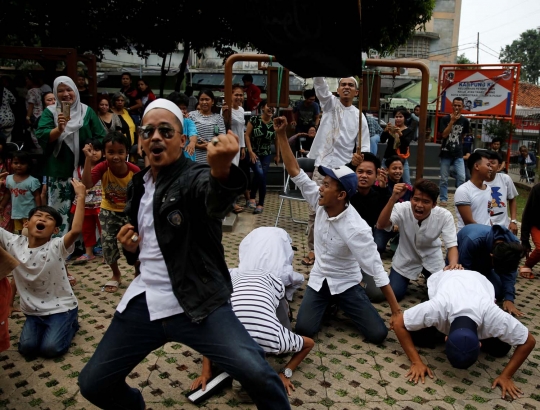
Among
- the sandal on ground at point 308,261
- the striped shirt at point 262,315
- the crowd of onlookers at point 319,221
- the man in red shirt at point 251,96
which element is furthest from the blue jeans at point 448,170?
the striped shirt at point 262,315

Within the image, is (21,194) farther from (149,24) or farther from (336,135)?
(149,24)

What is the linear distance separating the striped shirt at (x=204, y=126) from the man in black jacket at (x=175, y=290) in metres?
4.53

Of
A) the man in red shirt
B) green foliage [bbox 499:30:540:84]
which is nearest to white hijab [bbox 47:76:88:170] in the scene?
the man in red shirt

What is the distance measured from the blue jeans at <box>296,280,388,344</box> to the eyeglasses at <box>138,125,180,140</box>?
2.17m

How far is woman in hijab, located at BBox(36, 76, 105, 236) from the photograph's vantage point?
17.1 ft

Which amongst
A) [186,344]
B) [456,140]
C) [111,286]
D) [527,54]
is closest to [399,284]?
[111,286]

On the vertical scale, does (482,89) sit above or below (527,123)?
below

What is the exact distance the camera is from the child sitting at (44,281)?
3572mm

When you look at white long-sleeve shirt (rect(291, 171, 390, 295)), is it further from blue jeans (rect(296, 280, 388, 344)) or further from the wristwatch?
the wristwatch

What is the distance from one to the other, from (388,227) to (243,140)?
11.7 feet

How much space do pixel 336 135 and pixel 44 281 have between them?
3.26m

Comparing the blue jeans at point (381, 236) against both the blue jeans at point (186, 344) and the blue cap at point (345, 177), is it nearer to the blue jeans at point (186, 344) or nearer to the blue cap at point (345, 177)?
the blue cap at point (345, 177)

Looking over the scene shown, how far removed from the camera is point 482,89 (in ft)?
38.8

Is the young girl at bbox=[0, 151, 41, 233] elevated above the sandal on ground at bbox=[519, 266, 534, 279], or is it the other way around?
the young girl at bbox=[0, 151, 41, 233]
